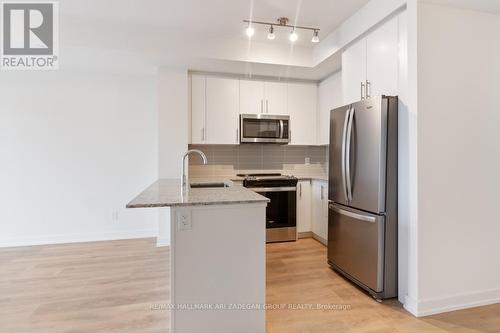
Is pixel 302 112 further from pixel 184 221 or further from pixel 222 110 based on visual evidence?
pixel 184 221

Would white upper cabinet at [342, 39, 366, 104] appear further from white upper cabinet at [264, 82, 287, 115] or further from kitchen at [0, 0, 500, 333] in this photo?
white upper cabinet at [264, 82, 287, 115]

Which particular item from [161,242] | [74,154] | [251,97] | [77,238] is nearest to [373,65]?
[251,97]

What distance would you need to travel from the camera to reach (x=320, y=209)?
3816 millimetres

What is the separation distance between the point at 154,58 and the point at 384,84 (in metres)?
2.54

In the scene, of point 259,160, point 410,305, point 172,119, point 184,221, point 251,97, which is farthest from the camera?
point 259,160

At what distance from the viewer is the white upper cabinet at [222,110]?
12.5 ft

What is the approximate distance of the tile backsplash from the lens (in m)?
4.14

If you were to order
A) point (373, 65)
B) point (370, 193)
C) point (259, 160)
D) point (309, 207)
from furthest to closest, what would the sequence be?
point (259, 160) < point (309, 207) < point (373, 65) < point (370, 193)

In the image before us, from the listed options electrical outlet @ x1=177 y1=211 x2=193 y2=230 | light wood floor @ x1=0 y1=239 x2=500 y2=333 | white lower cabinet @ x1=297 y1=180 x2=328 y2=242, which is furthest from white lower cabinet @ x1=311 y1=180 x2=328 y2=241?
electrical outlet @ x1=177 y1=211 x2=193 y2=230

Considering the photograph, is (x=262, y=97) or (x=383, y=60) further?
(x=262, y=97)
